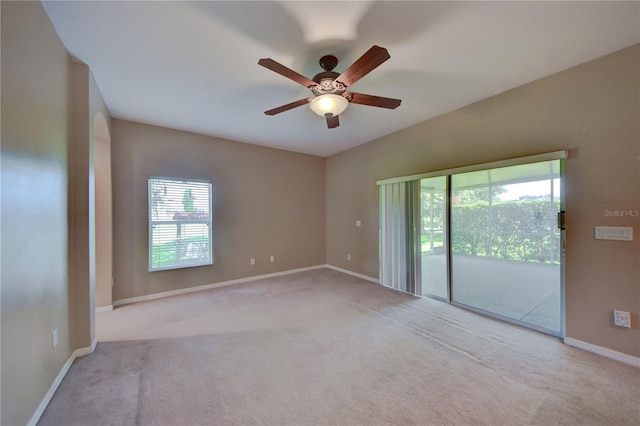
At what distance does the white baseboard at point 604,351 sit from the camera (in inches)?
80.4

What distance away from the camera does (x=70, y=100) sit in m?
2.20

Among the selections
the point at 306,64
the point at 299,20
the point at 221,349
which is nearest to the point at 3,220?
the point at 221,349

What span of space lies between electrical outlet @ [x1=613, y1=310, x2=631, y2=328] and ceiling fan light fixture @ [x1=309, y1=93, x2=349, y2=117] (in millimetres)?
3048

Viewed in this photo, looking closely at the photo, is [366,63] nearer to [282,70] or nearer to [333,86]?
[333,86]

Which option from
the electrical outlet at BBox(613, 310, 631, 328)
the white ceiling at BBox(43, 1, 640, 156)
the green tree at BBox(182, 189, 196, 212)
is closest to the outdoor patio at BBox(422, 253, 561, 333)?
the electrical outlet at BBox(613, 310, 631, 328)

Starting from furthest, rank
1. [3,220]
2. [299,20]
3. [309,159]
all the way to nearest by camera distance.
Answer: [309,159], [299,20], [3,220]

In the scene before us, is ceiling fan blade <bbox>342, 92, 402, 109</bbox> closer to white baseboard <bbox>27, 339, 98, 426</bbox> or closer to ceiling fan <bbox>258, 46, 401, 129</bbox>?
ceiling fan <bbox>258, 46, 401, 129</bbox>

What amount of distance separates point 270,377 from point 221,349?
69 centimetres

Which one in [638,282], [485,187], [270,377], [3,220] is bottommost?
[270,377]

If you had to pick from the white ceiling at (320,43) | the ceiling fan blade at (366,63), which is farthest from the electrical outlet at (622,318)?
the ceiling fan blade at (366,63)

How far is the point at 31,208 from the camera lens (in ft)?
5.09

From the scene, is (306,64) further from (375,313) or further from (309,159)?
(309,159)

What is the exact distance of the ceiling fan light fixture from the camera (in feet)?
6.95

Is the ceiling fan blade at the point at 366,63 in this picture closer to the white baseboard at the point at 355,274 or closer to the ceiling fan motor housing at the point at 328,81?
Answer: the ceiling fan motor housing at the point at 328,81
